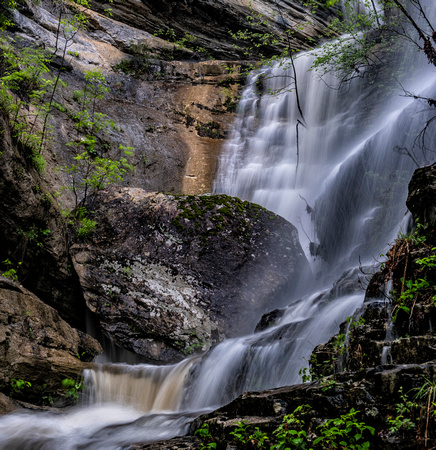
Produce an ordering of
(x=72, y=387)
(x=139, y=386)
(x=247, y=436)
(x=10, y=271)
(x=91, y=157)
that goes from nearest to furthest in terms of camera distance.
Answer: (x=247, y=436) → (x=72, y=387) → (x=139, y=386) → (x=10, y=271) → (x=91, y=157)

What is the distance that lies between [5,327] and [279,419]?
3.62 meters

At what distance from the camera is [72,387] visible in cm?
505

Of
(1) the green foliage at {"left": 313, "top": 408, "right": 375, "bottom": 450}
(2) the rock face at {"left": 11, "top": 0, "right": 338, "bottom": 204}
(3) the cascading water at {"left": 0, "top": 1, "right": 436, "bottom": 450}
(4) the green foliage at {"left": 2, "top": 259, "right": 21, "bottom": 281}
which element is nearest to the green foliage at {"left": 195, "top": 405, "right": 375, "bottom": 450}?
(1) the green foliage at {"left": 313, "top": 408, "right": 375, "bottom": 450}

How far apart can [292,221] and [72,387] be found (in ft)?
24.4

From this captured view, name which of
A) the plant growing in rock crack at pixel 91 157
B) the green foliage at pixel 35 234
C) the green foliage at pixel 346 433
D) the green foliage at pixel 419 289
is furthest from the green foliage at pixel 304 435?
the plant growing in rock crack at pixel 91 157

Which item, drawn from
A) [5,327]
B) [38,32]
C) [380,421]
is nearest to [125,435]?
[5,327]

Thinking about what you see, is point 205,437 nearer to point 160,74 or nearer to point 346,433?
point 346,433

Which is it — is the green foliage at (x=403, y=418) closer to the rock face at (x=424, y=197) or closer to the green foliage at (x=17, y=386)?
the rock face at (x=424, y=197)

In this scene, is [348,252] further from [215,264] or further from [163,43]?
[163,43]

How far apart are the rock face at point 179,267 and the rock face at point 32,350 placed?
1.20m

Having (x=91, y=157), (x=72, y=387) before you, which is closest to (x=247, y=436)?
(x=72, y=387)

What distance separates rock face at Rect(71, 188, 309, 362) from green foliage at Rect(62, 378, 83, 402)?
48.7 inches

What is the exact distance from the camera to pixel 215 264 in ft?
24.2

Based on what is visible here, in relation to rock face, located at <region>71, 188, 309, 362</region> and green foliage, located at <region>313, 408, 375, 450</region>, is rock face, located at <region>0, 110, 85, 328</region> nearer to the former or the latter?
rock face, located at <region>71, 188, 309, 362</region>
